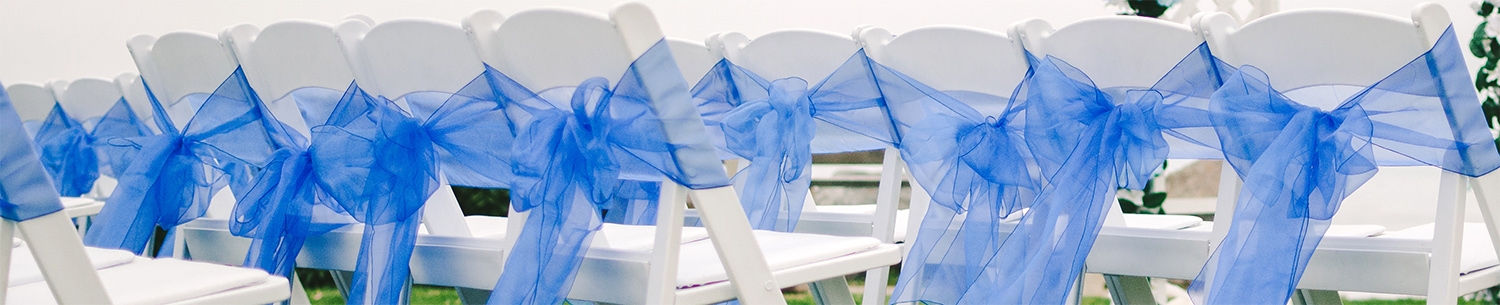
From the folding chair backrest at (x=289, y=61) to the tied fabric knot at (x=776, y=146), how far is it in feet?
2.14

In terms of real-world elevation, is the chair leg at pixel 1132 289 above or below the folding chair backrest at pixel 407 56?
above

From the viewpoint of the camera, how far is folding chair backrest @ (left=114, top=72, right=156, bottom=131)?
2879 mm

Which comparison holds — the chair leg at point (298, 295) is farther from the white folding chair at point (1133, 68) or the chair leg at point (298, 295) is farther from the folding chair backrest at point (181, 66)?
the white folding chair at point (1133, 68)

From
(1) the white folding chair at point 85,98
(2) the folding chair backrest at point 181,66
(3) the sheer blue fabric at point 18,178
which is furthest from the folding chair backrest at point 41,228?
(1) the white folding chair at point 85,98

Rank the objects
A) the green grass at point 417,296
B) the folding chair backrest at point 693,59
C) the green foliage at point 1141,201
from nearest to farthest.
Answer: the folding chair backrest at point 693,59
the green foliage at point 1141,201
the green grass at point 417,296

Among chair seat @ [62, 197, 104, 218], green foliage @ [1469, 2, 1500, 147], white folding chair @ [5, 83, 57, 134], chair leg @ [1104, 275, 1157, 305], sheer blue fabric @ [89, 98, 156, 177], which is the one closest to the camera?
chair leg @ [1104, 275, 1157, 305]

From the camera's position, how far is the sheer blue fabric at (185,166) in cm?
229

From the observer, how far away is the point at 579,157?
1819mm

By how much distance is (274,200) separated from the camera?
2.15 metres

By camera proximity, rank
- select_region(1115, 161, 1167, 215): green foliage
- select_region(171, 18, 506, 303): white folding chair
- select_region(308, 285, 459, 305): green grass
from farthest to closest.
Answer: select_region(308, 285, 459, 305): green grass
select_region(1115, 161, 1167, 215): green foliage
select_region(171, 18, 506, 303): white folding chair

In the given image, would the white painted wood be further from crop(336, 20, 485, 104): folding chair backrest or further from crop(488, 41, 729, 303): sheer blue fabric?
crop(336, 20, 485, 104): folding chair backrest

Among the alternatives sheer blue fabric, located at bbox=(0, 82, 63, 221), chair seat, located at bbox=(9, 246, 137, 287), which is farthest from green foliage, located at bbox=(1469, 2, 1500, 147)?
sheer blue fabric, located at bbox=(0, 82, 63, 221)

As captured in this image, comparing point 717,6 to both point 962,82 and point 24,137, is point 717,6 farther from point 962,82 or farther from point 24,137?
point 24,137

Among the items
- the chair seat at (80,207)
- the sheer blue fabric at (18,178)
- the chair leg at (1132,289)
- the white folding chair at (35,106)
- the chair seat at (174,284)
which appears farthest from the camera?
the white folding chair at (35,106)
